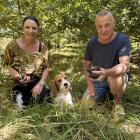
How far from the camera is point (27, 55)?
5246mm

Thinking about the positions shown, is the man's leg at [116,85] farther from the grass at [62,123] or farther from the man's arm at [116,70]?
the grass at [62,123]

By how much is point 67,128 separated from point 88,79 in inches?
40.9

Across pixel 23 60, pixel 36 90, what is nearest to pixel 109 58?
pixel 36 90

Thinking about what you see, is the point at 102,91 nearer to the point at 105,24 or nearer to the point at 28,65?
the point at 105,24

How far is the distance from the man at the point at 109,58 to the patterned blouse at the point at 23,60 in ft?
2.14

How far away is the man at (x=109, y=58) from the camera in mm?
4887

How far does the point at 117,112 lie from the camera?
4.88m

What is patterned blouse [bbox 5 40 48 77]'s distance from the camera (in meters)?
5.25

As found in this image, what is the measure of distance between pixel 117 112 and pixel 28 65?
1370 millimetres

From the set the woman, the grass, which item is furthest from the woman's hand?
the grass

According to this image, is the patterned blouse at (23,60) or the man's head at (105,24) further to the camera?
the patterned blouse at (23,60)

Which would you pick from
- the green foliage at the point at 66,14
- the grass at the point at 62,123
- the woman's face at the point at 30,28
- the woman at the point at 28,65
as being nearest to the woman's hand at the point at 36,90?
the woman at the point at 28,65

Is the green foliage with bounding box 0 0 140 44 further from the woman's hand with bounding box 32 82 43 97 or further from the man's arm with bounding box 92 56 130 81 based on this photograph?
the man's arm with bounding box 92 56 130 81

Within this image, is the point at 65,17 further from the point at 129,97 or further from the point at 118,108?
the point at 118,108
